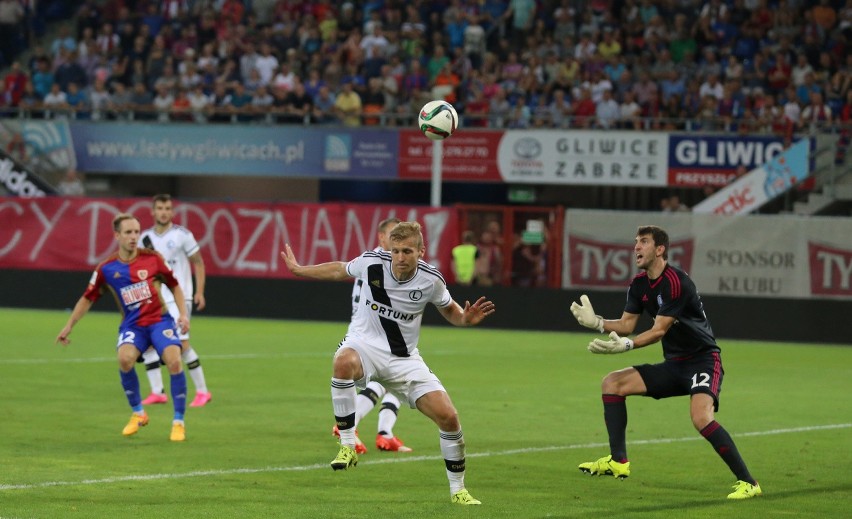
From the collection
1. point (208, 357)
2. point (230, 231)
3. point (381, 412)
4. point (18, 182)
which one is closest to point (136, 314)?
point (381, 412)

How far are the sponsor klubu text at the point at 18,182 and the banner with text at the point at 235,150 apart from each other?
1.26m

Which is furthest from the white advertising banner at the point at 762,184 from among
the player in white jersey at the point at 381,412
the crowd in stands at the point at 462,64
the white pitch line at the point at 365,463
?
the player in white jersey at the point at 381,412

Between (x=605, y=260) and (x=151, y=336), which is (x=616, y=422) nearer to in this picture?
(x=151, y=336)

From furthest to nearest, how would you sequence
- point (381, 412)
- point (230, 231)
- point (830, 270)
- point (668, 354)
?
point (230, 231) < point (830, 270) < point (381, 412) < point (668, 354)

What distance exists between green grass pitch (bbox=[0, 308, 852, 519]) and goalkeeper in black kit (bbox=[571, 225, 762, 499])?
350 mm

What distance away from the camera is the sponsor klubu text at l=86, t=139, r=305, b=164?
33.7 metres

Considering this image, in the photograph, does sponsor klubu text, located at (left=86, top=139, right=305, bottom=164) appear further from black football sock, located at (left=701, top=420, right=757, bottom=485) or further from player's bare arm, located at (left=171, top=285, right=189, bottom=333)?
black football sock, located at (left=701, top=420, right=757, bottom=485)

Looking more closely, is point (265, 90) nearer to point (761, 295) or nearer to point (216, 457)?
point (761, 295)

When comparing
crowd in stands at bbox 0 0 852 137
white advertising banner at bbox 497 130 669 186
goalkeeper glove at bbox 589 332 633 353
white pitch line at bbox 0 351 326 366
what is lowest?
white pitch line at bbox 0 351 326 366

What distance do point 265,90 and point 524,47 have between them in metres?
6.12

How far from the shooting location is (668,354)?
1065 centimetres

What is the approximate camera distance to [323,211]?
29453 millimetres

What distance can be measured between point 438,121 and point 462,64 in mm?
19139

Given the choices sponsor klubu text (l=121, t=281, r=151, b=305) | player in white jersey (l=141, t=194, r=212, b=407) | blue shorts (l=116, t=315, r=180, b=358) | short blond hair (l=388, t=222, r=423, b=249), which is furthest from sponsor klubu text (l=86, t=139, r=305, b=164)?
short blond hair (l=388, t=222, r=423, b=249)
